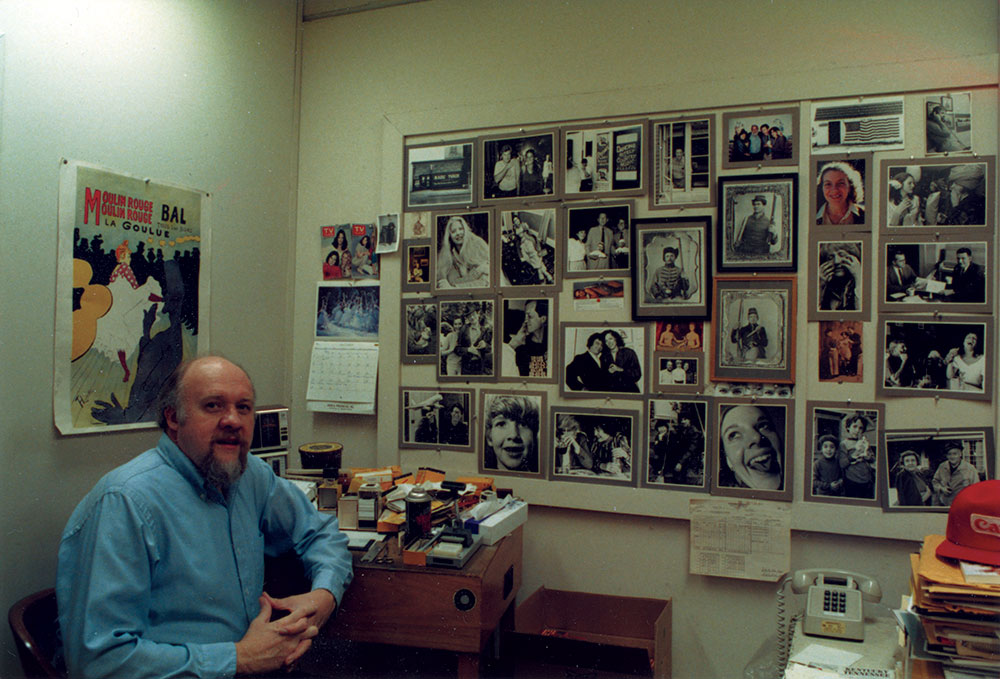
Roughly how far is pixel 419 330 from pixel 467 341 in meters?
0.22

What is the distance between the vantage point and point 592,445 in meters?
2.44

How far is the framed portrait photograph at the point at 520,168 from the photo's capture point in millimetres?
2518

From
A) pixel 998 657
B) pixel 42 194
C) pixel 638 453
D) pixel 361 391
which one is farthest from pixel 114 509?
pixel 998 657

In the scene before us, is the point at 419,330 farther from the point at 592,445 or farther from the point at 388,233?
the point at 592,445

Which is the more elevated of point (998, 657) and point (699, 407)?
point (699, 407)

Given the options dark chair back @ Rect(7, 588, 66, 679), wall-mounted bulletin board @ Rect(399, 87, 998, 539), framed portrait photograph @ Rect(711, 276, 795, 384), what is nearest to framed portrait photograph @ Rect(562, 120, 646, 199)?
wall-mounted bulletin board @ Rect(399, 87, 998, 539)

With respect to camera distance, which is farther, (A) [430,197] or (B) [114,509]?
(A) [430,197]

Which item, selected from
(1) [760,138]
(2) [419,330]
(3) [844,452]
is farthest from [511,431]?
(1) [760,138]

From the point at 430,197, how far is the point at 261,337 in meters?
0.95

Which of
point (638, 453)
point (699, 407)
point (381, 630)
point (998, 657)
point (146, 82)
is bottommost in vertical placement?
point (381, 630)

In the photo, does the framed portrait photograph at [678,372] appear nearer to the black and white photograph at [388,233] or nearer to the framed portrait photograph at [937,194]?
the framed portrait photograph at [937,194]

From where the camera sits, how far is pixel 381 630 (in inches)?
71.6

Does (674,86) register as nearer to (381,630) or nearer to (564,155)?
(564,155)

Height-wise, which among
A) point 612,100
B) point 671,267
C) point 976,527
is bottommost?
point 976,527
